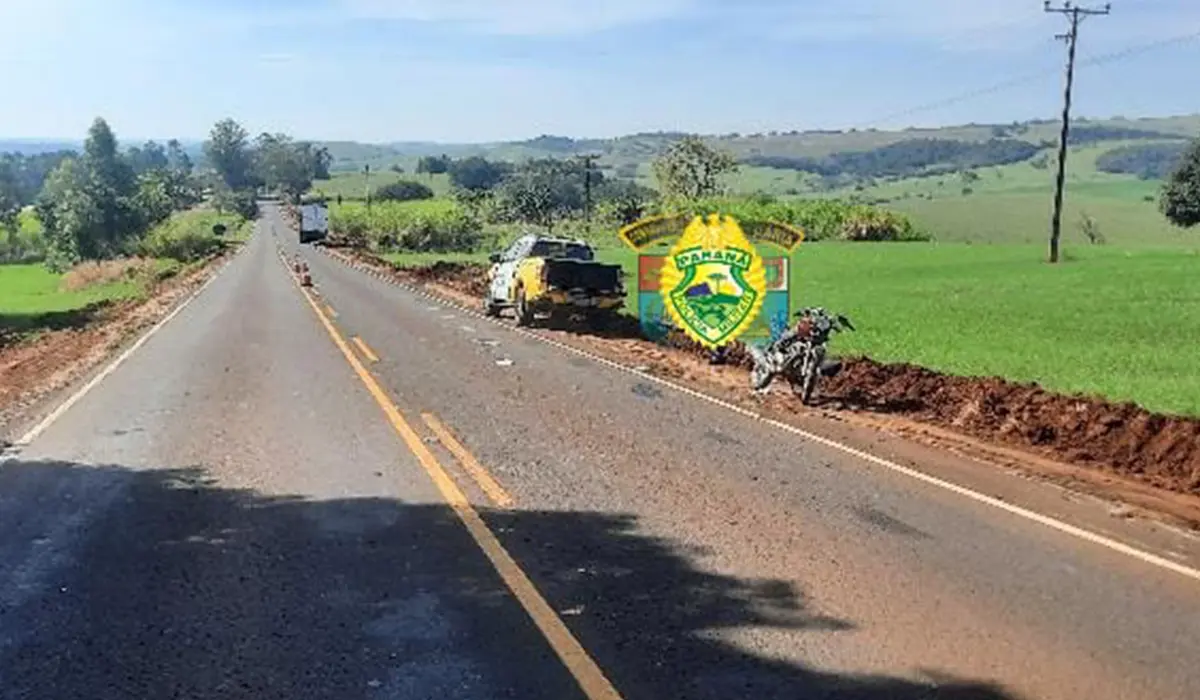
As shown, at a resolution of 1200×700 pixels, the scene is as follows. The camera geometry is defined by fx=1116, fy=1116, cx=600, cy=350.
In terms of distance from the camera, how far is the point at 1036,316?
26.2 metres

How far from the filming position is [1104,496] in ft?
31.7

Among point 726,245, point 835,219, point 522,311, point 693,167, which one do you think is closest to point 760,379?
point 726,245

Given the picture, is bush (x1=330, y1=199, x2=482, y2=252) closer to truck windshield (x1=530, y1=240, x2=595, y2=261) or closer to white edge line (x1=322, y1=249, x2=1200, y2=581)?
truck windshield (x1=530, y1=240, x2=595, y2=261)

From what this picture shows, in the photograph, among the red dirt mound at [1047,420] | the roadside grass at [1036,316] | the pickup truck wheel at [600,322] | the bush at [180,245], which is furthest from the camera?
the bush at [180,245]

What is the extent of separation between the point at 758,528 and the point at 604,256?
5713 cm

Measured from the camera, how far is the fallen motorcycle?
50.1 ft

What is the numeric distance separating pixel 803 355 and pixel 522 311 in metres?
12.7

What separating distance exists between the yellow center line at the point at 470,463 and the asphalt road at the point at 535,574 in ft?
0.17

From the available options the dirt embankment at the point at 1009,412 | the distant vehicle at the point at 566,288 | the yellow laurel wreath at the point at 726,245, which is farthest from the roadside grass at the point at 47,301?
the dirt embankment at the point at 1009,412

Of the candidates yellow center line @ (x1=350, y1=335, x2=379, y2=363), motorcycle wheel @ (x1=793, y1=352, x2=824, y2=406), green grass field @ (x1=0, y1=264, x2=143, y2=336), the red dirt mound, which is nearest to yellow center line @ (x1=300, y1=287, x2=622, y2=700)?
motorcycle wheel @ (x1=793, y1=352, x2=824, y2=406)

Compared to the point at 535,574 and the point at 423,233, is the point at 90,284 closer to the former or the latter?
the point at 423,233

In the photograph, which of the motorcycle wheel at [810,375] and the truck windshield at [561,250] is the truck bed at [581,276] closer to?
the truck windshield at [561,250]

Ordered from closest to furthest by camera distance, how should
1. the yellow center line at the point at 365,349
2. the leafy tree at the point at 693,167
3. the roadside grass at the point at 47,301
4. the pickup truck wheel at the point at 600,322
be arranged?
1. the yellow center line at the point at 365,349
2. the pickup truck wheel at the point at 600,322
3. the roadside grass at the point at 47,301
4. the leafy tree at the point at 693,167

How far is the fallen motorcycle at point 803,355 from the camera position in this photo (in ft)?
50.1
